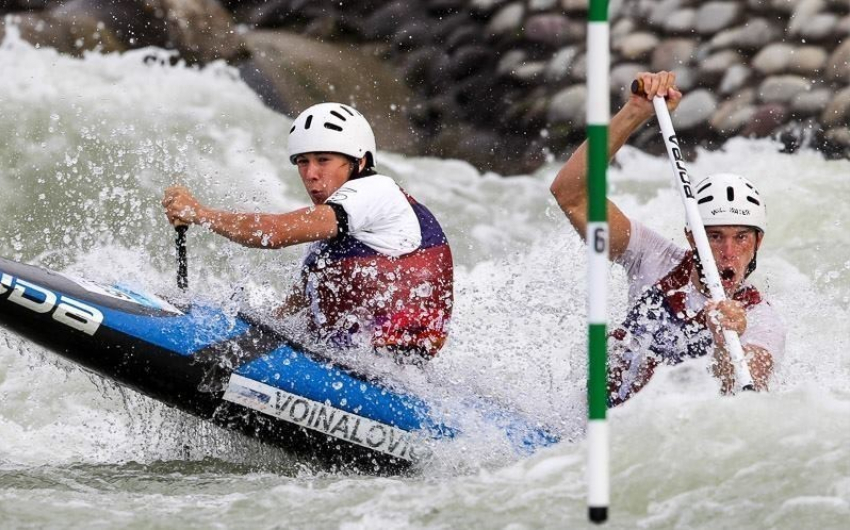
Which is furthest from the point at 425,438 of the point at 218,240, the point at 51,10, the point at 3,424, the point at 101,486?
the point at 51,10

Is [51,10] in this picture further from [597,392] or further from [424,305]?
[597,392]

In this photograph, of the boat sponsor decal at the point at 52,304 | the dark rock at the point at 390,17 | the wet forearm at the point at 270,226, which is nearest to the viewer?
the boat sponsor decal at the point at 52,304

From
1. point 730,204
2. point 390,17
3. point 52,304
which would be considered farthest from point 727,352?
point 390,17

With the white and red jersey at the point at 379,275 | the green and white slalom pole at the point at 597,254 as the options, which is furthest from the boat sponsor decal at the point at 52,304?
the green and white slalom pole at the point at 597,254

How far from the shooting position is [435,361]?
6.05m

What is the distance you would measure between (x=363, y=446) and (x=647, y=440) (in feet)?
3.91

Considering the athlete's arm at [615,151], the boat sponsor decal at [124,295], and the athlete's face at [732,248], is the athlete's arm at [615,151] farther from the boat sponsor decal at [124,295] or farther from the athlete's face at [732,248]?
the boat sponsor decal at [124,295]

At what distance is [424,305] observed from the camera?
5957mm

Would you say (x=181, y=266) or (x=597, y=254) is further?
(x=181, y=266)

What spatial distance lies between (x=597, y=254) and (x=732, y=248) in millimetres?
2084

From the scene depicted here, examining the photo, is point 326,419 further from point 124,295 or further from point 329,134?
point 329,134

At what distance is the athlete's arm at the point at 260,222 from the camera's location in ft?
18.5

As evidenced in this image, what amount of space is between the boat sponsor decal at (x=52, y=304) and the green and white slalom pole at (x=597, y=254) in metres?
2.38

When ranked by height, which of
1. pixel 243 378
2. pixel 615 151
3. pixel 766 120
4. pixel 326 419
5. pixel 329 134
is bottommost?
pixel 326 419
